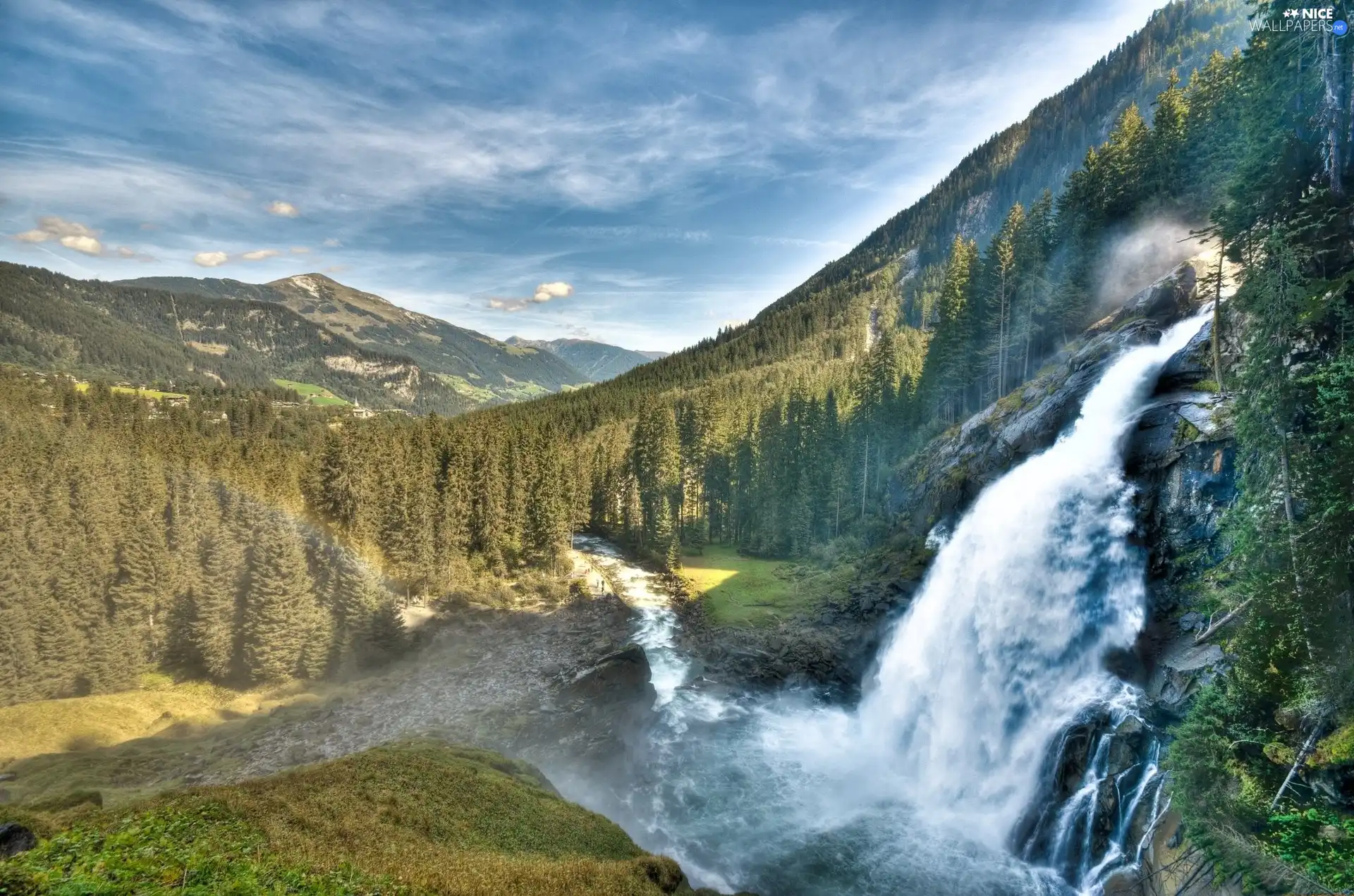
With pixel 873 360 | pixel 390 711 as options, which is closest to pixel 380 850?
pixel 390 711

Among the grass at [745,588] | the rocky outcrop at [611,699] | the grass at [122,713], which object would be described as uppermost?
the grass at [745,588]

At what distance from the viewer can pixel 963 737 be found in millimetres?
24797

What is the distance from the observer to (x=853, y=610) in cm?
4219

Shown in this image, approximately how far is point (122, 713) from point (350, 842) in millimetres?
34148

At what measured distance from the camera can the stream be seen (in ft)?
65.3

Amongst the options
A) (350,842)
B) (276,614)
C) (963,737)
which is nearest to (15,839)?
(350,842)

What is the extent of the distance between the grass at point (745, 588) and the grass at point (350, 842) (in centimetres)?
2982

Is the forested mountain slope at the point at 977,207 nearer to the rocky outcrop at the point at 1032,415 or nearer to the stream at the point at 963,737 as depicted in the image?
the rocky outcrop at the point at 1032,415

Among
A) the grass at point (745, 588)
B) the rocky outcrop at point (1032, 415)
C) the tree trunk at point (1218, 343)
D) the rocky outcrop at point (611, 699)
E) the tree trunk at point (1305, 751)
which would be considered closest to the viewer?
the tree trunk at point (1305, 751)

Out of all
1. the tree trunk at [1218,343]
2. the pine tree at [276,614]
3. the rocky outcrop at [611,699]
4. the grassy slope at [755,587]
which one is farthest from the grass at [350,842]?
the grassy slope at [755,587]

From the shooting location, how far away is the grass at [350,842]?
883cm

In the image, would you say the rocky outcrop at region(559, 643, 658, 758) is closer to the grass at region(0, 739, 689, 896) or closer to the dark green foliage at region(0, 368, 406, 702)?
the grass at region(0, 739, 689, 896)

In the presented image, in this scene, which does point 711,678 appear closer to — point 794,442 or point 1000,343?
point 794,442

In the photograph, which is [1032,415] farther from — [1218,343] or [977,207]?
[977,207]
